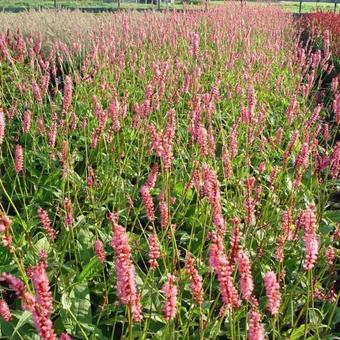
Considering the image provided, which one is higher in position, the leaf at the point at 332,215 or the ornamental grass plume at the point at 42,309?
the ornamental grass plume at the point at 42,309

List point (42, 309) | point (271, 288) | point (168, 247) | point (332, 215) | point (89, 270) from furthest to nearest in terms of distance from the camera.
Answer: point (332, 215) → point (168, 247) → point (89, 270) → point (271, 288) → point (42, 309)

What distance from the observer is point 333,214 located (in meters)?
3.30

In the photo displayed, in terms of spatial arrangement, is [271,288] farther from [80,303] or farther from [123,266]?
[80,303]

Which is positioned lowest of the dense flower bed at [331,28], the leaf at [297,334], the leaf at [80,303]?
the leaf at [297,334]

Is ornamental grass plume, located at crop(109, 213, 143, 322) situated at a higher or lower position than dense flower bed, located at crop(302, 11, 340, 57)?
higher

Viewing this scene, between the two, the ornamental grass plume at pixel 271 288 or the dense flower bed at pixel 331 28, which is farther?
the dense flower bed at pixel 331 28

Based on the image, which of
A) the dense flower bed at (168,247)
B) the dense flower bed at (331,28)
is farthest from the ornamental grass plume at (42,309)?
the dense flower bed at (331,28)

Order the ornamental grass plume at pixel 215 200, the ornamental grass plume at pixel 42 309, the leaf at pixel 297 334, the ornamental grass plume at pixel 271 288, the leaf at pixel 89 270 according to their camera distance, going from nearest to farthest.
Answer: the ornamental grass plume at pixel 42 309, the ornamental grass plume at pixel 271 288, the ornamental grass plume at pixel 215 200, the leaf at pixel 297 334, the leaf at pixel 89 270

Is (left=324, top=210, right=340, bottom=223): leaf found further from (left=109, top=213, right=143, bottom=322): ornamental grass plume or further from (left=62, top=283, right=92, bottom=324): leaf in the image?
(left=109, top=213, right=143, bottom=322): ornamental grass plume

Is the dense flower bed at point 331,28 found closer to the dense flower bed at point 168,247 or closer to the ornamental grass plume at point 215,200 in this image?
the dense flower bed at point 168,247

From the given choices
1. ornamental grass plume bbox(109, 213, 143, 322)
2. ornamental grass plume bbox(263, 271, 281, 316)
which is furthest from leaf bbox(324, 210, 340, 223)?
ornamental grass plume bbox(109, 213, 143, 322)

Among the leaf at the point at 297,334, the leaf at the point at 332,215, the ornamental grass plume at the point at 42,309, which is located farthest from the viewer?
the leaf at the point at 332,215

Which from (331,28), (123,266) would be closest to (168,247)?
(123,266)

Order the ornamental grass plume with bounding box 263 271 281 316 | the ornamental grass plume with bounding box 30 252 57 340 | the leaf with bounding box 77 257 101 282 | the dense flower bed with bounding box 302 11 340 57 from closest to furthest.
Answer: the ornamental grass plume with bounding box 30 252 57 340, the ornamental grass plume with bounding box 263 271 281 316, the leaf with bounding box 77 257 101 282, the dense flower bed with bounding box 302 11 340 57
